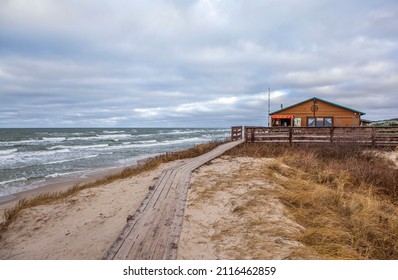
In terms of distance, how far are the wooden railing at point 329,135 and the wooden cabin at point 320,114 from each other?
33.4ft

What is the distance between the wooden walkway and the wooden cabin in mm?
23733

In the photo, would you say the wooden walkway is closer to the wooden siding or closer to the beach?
the beach

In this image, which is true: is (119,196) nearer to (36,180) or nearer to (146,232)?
(146,232)

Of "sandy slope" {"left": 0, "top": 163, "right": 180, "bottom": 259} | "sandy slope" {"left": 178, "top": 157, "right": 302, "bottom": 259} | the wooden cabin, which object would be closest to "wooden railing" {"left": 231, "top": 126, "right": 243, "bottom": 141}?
the wooden cabin

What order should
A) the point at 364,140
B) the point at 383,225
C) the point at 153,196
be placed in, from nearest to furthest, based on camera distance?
the point at 383,225, the point at 153,196, the point at 364,140

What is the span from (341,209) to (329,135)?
1203 centimetres

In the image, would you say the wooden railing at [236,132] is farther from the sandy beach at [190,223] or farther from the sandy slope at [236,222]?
the sandy slope at [236,222]

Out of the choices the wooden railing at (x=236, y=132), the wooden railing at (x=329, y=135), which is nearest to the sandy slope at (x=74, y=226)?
the wooden railing at (x=329, y=135)

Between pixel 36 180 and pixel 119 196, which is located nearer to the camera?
pixel 119 196

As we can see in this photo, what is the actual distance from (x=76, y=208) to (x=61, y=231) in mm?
Answer: 1705

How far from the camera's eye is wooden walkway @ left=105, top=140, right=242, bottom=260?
379 centimetres

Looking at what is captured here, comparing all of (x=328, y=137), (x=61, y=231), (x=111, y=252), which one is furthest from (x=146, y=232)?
(x=328, y=137)

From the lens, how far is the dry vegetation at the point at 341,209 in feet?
14.1

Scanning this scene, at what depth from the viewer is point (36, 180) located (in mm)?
15430
